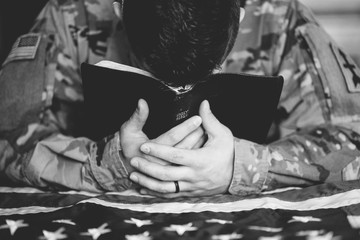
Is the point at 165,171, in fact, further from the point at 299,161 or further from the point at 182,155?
the point at 299,161

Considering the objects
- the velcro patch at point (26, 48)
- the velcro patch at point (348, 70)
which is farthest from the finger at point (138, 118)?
the velcro patch at point (348, 70)

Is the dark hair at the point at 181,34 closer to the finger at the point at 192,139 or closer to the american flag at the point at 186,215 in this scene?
the finger at the point at 192,139

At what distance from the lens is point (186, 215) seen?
2.34ft

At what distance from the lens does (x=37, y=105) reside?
3.18ft

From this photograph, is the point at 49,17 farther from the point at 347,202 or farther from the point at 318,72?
the point at 347,202

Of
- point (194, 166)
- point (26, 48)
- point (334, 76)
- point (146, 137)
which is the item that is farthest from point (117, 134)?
point (334, 76)

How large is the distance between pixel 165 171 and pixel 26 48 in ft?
1.53

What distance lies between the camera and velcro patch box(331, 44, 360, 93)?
0.98 meters

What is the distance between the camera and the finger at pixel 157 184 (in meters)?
0.80

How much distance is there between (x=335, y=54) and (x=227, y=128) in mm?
374

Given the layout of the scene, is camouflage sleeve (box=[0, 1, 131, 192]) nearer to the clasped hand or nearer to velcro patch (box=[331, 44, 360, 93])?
the clasped hand

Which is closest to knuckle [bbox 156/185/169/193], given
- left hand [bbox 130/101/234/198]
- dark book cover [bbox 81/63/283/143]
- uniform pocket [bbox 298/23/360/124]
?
left hand [bbox 130/101/234/198]

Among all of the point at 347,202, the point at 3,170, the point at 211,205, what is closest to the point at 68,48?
the point at 3,170

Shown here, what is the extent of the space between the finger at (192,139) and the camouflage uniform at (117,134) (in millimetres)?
70
